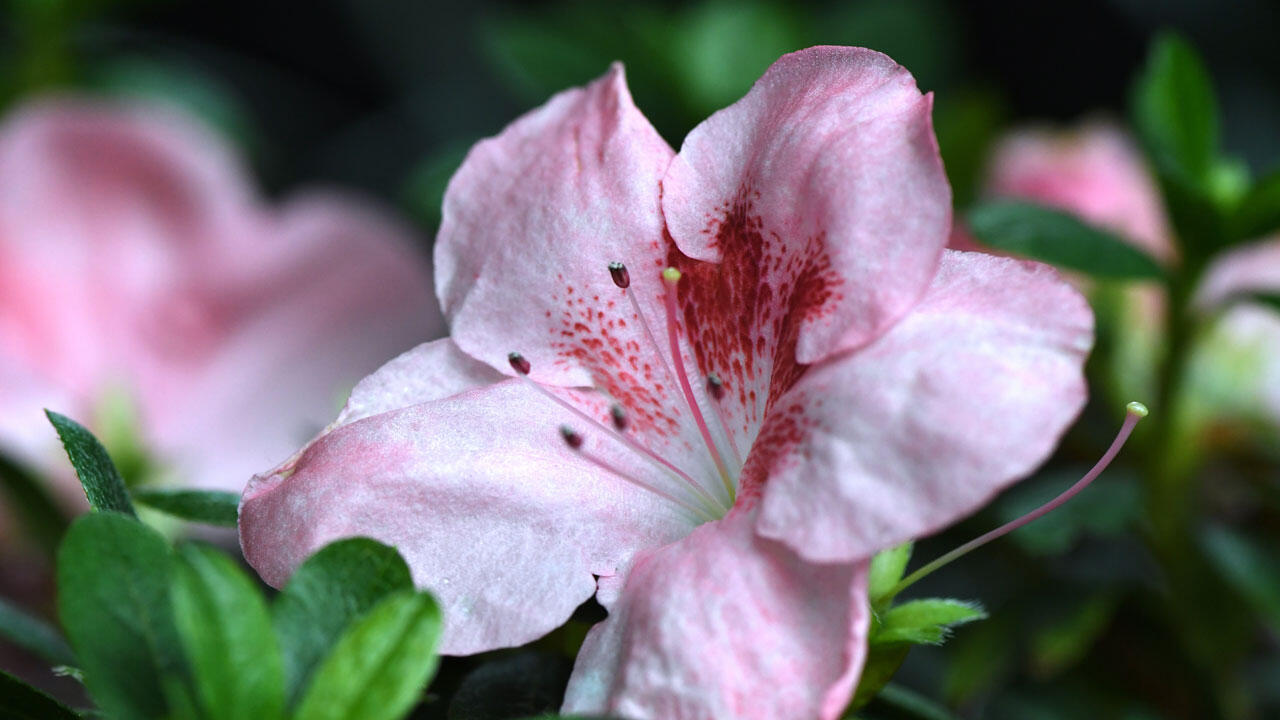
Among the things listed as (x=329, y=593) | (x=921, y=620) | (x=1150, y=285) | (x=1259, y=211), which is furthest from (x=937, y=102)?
(x=329, y=593)

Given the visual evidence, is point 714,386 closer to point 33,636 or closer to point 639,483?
point 639,483

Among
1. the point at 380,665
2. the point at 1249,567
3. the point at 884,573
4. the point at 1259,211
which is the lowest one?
the point at 1249,567

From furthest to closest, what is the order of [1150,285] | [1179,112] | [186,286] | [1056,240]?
[186,286] < [1150,285] < [1179,112] < [1056,240]

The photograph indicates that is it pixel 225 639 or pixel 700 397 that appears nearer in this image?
pixel 225 639

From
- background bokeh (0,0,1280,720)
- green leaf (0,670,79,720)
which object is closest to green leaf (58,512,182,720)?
green leaf (0,670,79,720)

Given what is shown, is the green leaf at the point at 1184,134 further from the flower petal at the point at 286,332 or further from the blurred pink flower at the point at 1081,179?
the flower petal at the point at 286,332

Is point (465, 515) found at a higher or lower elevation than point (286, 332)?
higher

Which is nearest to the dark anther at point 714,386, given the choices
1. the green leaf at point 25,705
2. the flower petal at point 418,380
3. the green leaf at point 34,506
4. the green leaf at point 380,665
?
the flower petal at point 418,380

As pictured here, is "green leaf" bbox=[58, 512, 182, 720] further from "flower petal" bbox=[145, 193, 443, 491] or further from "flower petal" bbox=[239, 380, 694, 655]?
"flower petal" bbox=[145, 193, 443, 491]
